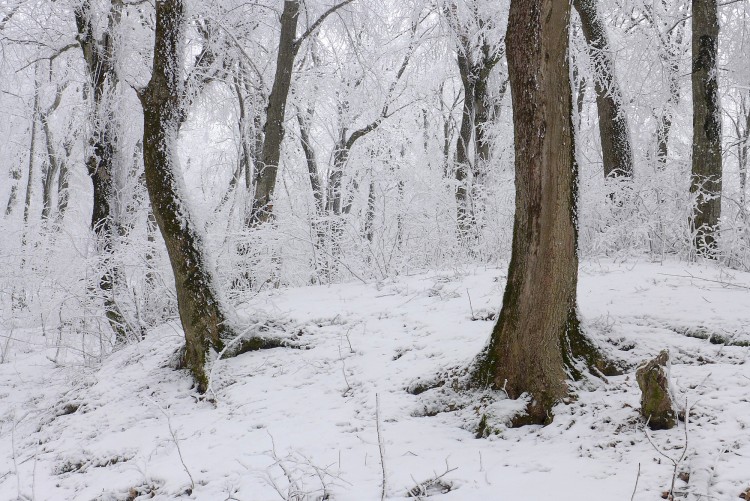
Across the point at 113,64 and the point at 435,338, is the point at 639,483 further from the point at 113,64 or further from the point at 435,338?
the point at 113,64

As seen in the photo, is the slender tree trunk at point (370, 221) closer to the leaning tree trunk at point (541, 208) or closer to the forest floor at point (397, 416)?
the forest floor at point (397, 416)

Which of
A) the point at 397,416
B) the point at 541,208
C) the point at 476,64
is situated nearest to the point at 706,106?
the point at 541,208

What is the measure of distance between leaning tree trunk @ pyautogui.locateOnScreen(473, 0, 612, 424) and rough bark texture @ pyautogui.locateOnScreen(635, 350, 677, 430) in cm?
48

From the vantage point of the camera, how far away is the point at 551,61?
113 inches

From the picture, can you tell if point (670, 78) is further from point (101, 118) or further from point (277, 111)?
point (101, 118)

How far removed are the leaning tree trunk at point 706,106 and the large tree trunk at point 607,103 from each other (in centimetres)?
101

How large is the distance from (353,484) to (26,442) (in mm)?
3018

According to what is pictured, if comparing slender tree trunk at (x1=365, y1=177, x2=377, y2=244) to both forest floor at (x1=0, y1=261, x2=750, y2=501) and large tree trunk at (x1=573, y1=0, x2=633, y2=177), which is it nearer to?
forest floor at (x1=0, y1=261, x2=750, y2=501)

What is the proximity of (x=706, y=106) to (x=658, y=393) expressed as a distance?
4921mm

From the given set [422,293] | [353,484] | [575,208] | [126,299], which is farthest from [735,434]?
[126,299]

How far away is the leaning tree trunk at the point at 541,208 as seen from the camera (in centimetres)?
286

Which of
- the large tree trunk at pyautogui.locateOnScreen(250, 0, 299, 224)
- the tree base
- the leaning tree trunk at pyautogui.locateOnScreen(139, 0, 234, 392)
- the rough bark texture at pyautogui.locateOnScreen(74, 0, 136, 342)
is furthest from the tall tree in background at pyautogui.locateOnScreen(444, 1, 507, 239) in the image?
the tree base

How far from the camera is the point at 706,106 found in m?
6.05

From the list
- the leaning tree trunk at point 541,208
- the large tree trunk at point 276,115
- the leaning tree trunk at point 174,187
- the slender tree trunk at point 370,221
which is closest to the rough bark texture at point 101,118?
the large tree trunk at point 276,115
